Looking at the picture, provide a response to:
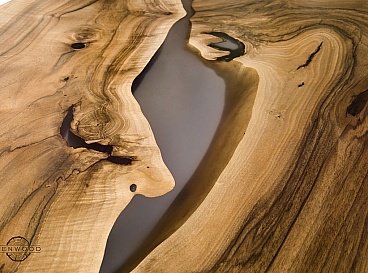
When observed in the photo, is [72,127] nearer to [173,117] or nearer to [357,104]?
[173,117]

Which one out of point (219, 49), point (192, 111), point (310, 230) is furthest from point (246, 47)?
point (310, 230)

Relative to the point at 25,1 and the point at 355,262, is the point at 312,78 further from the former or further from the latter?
the point at 25,1

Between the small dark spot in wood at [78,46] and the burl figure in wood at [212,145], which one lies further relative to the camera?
the small dark spot in wood at [78,46]

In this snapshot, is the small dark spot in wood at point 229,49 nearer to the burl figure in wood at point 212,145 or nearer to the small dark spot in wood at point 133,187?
the burl figure in wood at point 212,145

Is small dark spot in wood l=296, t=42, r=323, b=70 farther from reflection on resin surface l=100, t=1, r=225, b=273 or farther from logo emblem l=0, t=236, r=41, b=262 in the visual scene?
logo emblem l=0, t=236, r=41, b=262

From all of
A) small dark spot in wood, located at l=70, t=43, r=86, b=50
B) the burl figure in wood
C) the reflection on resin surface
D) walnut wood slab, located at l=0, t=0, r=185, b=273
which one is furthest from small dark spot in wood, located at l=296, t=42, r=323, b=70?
small dark spot in wood, located at l=70, t=43, r=86, b=50

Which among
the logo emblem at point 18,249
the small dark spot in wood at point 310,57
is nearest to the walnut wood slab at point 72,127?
the logo emblem at point 18,249
